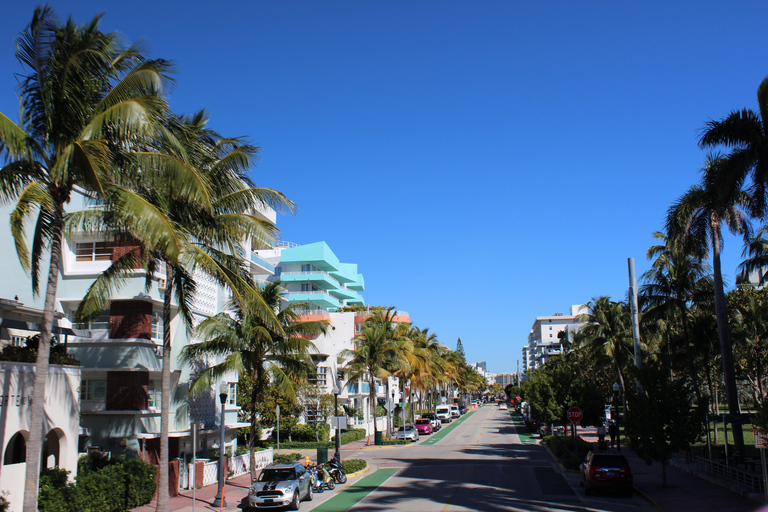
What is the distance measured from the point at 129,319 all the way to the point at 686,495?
71.5 feet

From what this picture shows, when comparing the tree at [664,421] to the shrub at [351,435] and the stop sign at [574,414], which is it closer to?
the stop sign at [574,414]

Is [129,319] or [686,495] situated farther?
[129,319]

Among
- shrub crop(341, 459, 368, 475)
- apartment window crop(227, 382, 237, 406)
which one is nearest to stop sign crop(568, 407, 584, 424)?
shrub crop(341, 459, 368, 475)

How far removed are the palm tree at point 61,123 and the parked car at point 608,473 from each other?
18006 mm

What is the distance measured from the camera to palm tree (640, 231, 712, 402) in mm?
37094

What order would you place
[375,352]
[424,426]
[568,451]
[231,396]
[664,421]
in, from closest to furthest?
[664,421] < [568,451] < [231,396] < [375,352] < [424,426]

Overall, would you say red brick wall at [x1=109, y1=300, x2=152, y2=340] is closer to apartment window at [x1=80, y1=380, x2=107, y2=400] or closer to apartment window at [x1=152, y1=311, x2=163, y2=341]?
apartment window at [x1=152, y1=311, x2=163, y2=341]

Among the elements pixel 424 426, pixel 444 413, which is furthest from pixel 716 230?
pixel 444 413

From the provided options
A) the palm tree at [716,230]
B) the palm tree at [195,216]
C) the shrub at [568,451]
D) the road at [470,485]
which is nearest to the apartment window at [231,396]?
the road at [470,485]

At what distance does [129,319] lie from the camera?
25375mm

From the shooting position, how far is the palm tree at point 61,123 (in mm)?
13055

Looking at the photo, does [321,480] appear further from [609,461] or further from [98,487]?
[609,461]

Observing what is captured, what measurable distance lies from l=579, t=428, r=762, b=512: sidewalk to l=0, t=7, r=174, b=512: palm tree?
1807cm

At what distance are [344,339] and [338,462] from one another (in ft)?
95.8
